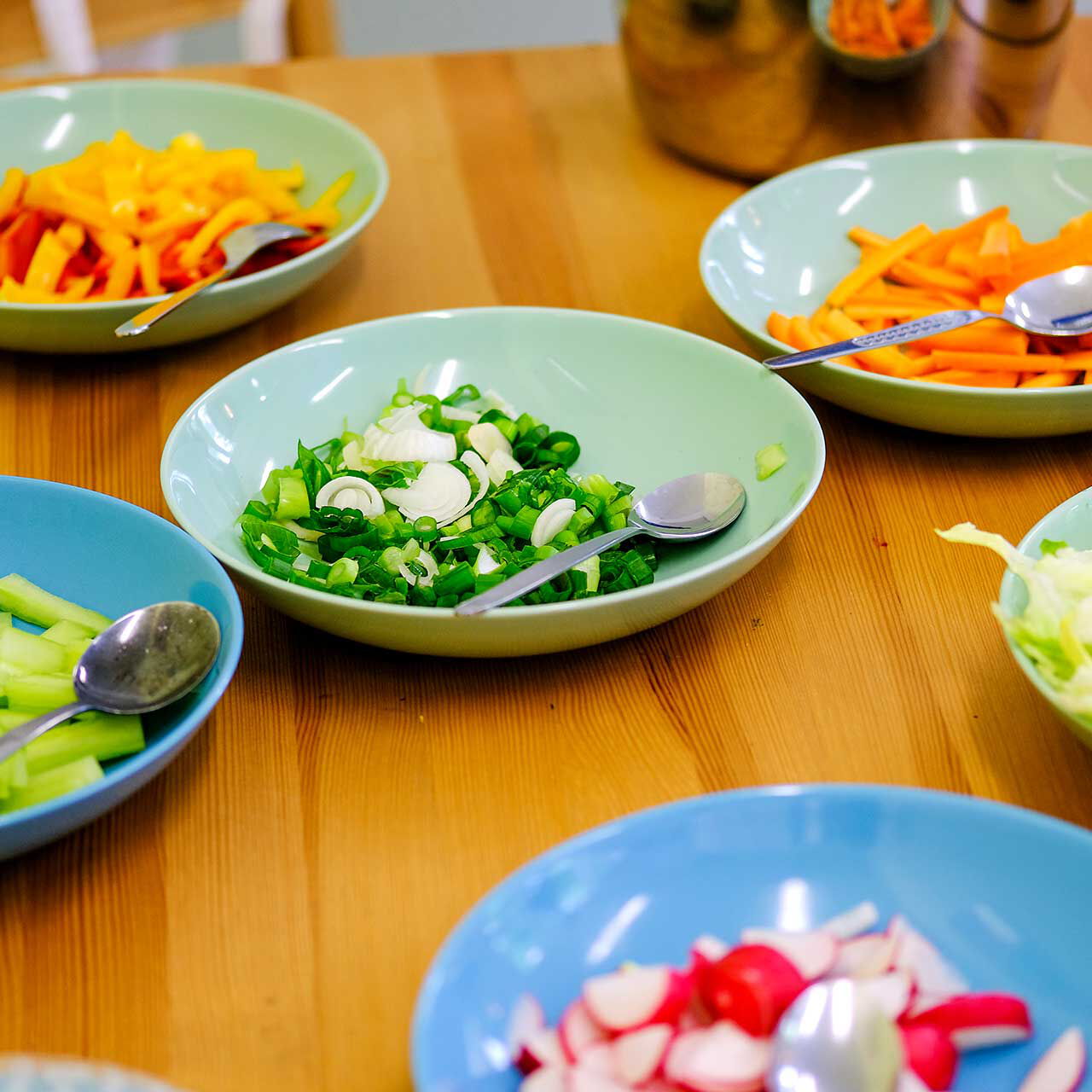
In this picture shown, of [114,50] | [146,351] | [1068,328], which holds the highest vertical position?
[1068,328]

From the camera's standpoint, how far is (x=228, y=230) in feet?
4.27

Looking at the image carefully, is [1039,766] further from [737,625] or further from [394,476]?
[394,476]

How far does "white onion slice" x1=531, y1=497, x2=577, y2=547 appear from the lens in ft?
2.93

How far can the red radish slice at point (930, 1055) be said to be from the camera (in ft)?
1.82

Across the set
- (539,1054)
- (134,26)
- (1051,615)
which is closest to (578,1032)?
(539,1054)

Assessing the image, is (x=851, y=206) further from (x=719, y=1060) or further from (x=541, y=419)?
(x=719, y=1060)

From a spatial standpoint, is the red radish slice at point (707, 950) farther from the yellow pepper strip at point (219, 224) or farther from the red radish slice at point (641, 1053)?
the yellow pepper strip at point (219, 224)

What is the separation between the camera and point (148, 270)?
1.22 metres

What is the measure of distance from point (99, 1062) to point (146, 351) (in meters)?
0.81

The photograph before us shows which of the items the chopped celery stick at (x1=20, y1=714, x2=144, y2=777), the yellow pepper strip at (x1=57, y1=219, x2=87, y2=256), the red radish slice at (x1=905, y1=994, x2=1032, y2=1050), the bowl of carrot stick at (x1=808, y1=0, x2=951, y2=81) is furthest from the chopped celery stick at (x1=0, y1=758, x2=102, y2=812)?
the bowl of carrot stick at (x1=808, y1=0, x2=951, y2=81)

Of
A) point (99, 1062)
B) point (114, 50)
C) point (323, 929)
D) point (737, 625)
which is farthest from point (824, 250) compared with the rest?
point (114, 50)

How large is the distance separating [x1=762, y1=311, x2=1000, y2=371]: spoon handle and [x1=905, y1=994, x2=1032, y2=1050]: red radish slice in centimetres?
55

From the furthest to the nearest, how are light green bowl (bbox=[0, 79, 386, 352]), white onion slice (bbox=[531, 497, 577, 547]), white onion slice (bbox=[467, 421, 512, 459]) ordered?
light green bowl (bbox=[0, 79, 386, 352]) → white onion slice (bbox=[467, 421, 512, 459]) → white onion slice (bbox=[531, 497, 577, 547])

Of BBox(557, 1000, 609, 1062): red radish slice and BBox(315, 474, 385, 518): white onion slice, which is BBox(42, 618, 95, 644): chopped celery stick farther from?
BBox(557, 1000, 609, 1062): red radish slice
